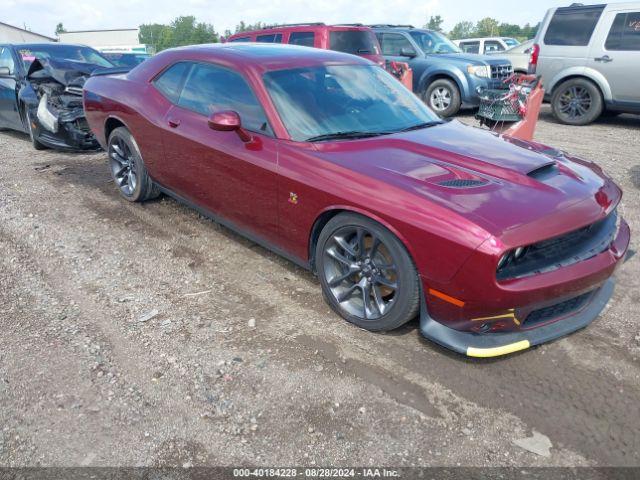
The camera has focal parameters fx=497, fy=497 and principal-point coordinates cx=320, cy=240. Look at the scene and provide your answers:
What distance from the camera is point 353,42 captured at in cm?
938

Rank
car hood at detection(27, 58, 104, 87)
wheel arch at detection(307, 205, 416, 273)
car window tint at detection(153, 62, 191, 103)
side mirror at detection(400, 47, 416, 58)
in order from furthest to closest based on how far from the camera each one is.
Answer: side mirror at detection(400, 47, 416, 58), car hood at detection(27, 58, 104, 87), car window tint at detection(153, 62, 191, 103), wheel arch at detection(307, 205, 416, 273)

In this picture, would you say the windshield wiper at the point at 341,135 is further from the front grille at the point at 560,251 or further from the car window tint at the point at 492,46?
the car window tint at the point at 492,46

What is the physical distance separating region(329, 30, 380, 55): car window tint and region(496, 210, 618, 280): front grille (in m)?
7.35

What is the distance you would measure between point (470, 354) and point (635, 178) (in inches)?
186

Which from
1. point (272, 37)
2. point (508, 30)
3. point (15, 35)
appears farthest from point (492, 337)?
point (508, 30)

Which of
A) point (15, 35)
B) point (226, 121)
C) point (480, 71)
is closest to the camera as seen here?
point (226, 121)

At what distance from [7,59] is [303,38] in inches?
195

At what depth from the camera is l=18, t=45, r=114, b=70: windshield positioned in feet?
24.7

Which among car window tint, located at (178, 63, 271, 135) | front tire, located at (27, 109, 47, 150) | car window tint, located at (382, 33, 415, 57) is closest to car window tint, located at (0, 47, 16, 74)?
front tire, located at (27, 109, 47, 150)

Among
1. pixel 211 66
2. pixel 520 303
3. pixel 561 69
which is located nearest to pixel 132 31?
pixel 561 69

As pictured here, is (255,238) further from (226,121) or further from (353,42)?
(353,42)

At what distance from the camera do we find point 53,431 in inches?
91.2

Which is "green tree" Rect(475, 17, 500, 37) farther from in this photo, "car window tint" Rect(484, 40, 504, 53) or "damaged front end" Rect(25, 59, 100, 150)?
"damaged front end" Rect(25, 59, 100, 150)

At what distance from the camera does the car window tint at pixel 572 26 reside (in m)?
8.84
